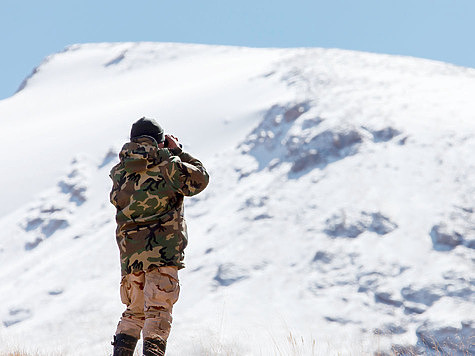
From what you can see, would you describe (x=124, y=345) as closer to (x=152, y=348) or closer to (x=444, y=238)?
(x=152, y=348)

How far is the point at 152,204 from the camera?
13.1 ft

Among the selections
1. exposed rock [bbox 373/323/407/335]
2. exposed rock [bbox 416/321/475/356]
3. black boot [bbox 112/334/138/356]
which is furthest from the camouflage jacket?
exposed rock [bbox 373/323/407/335]

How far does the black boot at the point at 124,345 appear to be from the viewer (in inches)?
153

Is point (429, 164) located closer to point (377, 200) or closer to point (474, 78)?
point (377, 200)

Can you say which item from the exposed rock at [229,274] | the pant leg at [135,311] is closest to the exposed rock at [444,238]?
the exposed rock at [229,274]

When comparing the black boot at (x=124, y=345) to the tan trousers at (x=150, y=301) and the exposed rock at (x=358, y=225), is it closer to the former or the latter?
the tan trousers at (x=150, y=301)

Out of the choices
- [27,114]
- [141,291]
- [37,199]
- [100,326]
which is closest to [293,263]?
[100,326]

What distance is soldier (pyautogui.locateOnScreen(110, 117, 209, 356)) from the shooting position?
12.9 ft

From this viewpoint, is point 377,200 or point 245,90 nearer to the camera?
point 377,200

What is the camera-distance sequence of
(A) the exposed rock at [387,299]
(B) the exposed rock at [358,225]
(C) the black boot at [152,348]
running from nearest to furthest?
(C) the black boot at [152,348] → (A) the exposed rock at [387,299] → (B) the exposed rock at [358,225]

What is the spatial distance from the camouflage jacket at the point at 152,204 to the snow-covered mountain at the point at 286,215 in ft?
14.5

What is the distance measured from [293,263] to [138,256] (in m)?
11.6

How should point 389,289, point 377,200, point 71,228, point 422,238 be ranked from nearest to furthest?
point 389,289 < point 422,238 < point 377,200 < point 71,228

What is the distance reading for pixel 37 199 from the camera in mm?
21641
